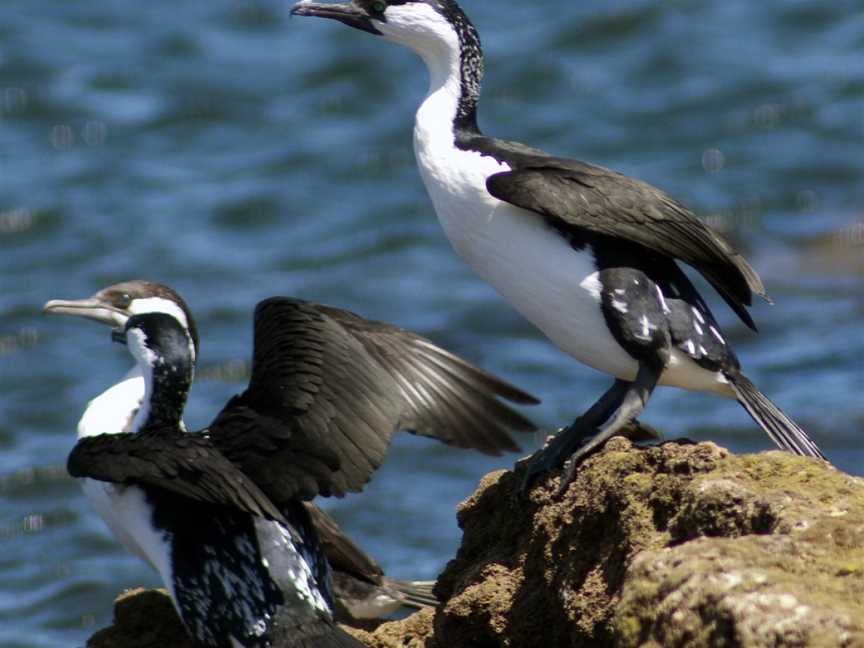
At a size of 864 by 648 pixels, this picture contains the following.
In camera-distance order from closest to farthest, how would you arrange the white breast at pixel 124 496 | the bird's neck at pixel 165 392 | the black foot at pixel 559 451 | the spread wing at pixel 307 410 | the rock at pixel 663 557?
the rock at pixel 663 557, the black foot at pixel 559 451, the spread wing at pixel 307 410, the white breast at pixel 124 496, the bird's neck at pixel 165 392

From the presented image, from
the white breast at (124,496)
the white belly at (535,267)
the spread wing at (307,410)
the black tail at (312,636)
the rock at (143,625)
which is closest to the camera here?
the white belly at (535,267)

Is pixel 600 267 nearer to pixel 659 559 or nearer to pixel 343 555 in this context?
pixel 659 559

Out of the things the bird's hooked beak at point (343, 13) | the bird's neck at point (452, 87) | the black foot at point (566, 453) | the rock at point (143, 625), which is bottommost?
the rock at point (143, 625)

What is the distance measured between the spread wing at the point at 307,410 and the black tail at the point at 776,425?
134 centimetres

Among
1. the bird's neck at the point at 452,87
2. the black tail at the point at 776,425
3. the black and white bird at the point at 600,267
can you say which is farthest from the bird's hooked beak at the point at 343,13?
the black tail at the point at 776,425

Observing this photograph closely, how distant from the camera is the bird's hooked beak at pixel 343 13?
7.19 meters

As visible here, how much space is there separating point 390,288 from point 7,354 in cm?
291

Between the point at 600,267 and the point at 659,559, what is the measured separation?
71.1 inches

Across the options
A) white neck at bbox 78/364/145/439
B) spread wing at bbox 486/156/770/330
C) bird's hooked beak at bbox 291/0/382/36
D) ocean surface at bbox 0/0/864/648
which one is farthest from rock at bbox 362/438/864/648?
ocean surface at bbox 0/0/864/648

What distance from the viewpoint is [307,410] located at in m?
6.52

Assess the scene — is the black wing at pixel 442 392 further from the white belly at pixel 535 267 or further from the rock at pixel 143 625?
the rock at pixel 143 625

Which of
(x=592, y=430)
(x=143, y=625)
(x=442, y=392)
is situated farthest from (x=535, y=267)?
(x=143, y=625)

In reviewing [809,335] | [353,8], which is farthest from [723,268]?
[809,335]

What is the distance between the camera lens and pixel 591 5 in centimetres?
1908
